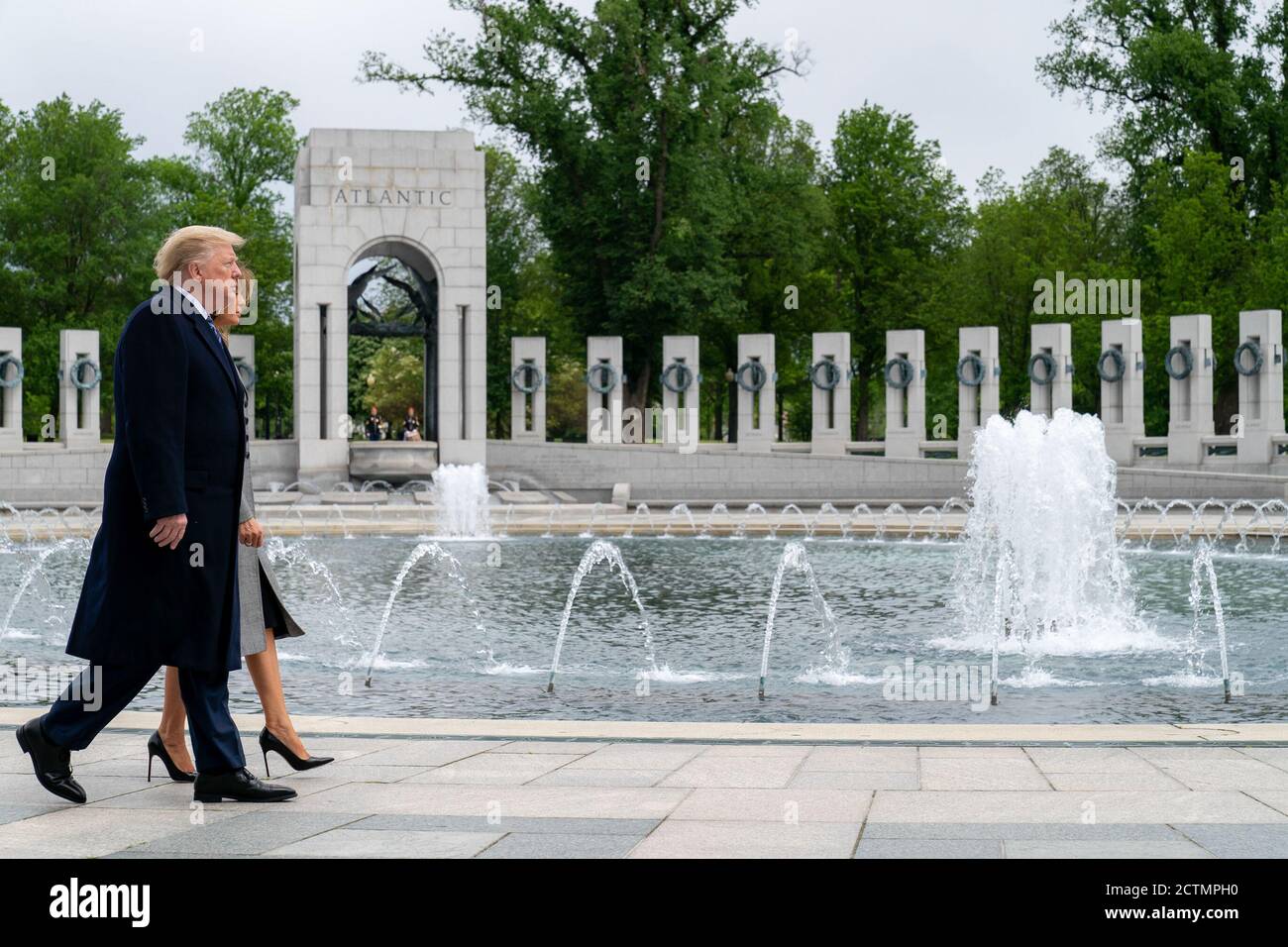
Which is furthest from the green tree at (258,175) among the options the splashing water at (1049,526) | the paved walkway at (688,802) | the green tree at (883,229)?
the paved walkway at (688,802)

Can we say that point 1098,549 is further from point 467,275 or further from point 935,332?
point 935,332

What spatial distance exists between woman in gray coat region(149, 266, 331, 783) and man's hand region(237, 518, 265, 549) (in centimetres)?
8

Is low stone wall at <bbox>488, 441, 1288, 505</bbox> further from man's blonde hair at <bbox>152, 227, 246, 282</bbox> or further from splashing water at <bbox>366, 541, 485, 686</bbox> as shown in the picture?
man's blonde hair at <bbox>152, 227, 246, 282</bbox>

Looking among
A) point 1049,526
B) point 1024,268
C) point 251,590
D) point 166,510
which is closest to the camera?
point 166,510

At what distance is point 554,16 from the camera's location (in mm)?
42000

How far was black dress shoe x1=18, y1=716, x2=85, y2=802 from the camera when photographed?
552 cm

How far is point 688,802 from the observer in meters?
5.61

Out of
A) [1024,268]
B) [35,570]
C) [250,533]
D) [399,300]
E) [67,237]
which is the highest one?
[67,237]

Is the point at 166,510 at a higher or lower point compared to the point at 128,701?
higher

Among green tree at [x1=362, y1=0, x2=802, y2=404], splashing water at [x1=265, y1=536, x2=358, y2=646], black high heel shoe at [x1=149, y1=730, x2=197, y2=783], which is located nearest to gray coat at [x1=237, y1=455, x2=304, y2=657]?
black high heel shoe at [x1=149, y1=730, x2=197, y2=783]

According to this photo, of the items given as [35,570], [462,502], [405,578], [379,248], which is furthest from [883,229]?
[35,570]

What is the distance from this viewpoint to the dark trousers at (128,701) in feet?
18.1

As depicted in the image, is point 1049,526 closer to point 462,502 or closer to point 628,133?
point 462,502

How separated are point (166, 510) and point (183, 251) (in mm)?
1085
